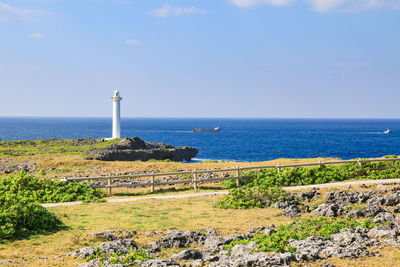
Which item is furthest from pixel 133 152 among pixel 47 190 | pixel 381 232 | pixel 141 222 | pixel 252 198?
pixel 381 232

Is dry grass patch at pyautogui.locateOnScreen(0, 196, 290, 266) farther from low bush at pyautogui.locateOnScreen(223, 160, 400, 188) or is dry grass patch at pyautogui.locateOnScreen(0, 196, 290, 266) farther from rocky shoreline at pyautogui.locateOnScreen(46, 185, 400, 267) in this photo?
low bush at pyautogui.locateOnScreen(223, 160, 400, 188)

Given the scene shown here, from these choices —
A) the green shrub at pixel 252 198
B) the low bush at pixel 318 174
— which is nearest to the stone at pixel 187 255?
the green shrub at pixel 252 198

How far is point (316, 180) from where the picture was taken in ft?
78.3

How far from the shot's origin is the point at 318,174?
953 inches

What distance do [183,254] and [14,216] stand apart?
6.20 metres

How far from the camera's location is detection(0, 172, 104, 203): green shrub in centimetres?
2008

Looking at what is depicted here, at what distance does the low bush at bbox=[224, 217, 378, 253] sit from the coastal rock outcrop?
34.0 meters

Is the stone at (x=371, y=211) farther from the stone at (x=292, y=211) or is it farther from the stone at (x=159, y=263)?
the stone at (x=159, y=263)

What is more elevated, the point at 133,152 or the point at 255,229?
the point at 255,229

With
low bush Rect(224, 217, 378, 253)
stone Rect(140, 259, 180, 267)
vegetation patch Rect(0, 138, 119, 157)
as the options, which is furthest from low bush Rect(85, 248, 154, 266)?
vegetation patch Rect(0, 138, 119, 157)

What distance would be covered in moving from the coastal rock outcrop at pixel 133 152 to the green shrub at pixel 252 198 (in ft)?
92.9

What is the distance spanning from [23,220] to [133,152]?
3736 centimetres

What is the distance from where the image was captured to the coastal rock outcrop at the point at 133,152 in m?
47.0

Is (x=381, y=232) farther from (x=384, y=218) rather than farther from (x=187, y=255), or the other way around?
(x=187, y=255)
